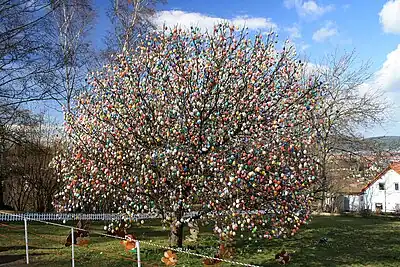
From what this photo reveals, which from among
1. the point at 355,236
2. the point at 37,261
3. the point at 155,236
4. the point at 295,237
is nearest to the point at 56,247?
the point at 37,261

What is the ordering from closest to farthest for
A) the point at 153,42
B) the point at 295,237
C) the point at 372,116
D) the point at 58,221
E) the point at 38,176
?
the point at 153,42 → the point at 295,237 → the point at 58,221 → the point at 38,176 → the point at 372,116

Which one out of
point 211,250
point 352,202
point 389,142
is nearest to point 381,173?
point 352,202

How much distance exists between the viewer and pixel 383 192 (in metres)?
43.4

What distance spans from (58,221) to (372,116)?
19.5m

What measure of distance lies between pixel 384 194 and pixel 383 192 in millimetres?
241

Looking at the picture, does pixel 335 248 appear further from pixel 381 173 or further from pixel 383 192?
pixel 383 192

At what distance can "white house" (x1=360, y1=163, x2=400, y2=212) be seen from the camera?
42.0 m

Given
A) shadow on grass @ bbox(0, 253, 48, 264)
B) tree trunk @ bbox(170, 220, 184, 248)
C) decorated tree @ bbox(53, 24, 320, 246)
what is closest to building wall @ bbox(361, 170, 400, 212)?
tree trunk @ bbox(170, 220, 184, 248)

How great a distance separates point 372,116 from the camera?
25078mm

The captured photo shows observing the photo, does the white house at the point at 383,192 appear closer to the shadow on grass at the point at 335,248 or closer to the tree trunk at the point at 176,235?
the shadow on grass at the point at 335,248

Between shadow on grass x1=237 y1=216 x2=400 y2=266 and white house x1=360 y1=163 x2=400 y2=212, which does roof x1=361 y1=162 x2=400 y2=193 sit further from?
shadow on grass x1=237 y1=216 x2=400 y2=266

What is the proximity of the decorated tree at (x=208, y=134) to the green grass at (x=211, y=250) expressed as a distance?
1.08 meters

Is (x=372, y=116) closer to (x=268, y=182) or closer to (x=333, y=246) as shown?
(x=333, y=246)

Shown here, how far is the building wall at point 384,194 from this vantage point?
4219 cm
